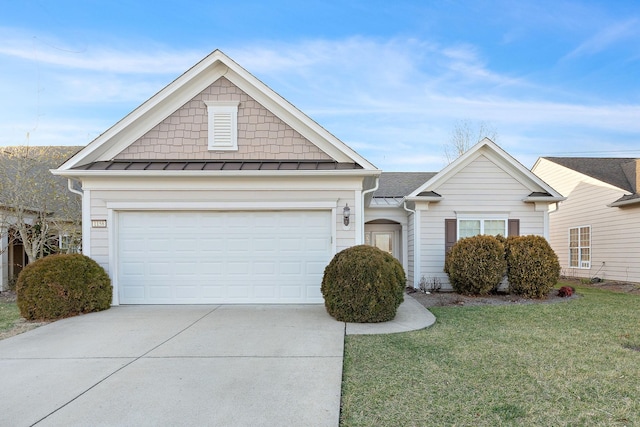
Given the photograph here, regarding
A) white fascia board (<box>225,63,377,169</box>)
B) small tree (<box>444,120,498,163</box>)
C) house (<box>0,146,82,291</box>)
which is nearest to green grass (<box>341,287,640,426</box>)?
white fascia board (<box>225,63,377,169</box>)

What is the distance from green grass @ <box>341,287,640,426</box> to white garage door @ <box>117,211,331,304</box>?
316 centimetres

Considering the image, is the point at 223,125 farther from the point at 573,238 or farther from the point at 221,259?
the point at 573,238

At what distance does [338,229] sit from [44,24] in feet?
32.7

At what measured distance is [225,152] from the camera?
31.3ft

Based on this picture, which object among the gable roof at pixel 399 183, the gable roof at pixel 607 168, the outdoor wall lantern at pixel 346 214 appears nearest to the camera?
the outdoor wall lantern at pixel 346 214

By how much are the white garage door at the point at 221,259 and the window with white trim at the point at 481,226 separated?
5507 millimetres

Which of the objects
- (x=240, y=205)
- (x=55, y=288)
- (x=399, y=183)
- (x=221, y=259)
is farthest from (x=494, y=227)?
(x=55, y=288)

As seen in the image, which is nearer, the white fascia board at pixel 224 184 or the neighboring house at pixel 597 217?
the white fascia board at pixel 224 184

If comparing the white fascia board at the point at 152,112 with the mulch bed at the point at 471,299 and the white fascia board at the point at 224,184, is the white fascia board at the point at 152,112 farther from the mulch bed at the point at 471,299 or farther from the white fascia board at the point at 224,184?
the mulch bed at the point at 471,299

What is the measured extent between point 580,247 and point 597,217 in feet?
5.01

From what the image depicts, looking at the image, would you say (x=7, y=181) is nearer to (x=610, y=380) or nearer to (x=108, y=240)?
(x=108, y=240)

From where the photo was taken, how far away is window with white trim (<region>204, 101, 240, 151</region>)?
376 inches

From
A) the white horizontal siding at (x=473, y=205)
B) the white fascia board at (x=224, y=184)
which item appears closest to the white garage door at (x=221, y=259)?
the white fascia board at (x=224, y=184)

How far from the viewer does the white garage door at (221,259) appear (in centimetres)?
916
